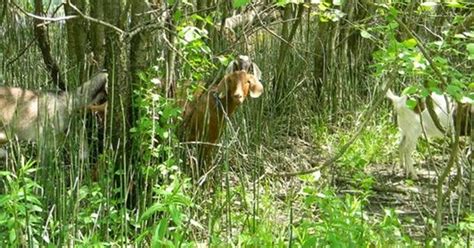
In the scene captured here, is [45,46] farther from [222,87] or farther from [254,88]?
[254,88]

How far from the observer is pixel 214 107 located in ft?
14.7

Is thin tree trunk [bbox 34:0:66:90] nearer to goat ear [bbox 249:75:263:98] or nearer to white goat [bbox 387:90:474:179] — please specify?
goat ear [bbox 249:75:263:98]

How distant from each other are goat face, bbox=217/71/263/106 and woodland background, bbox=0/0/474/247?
0.16 meters

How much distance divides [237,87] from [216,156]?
16.1 inches

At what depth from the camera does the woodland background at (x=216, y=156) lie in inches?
120

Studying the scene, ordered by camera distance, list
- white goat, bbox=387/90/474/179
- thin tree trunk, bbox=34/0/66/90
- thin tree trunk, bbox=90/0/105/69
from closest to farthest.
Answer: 1. thin tree trunk, bbox=90/0/105/69
2. thin tree trunk, bbox=34/0/66/90
3. white goat, bbox=387/90/474/179

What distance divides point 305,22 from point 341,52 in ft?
2.13

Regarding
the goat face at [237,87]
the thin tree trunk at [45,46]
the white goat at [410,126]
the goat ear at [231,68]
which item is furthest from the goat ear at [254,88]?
the white goat at [410,126]

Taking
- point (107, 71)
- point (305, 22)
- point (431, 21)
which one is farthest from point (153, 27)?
point (305, 22)

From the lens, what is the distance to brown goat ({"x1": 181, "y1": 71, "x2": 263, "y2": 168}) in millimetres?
4379

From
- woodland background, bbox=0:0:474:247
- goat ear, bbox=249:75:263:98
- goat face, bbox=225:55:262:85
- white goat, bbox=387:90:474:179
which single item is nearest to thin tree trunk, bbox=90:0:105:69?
woodland background, bbox=0:0:474:247

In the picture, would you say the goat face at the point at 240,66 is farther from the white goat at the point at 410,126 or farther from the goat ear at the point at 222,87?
the white goat at the point at 410,126

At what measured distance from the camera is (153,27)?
369cm

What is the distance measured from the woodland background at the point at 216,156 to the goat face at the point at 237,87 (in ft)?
0.52
